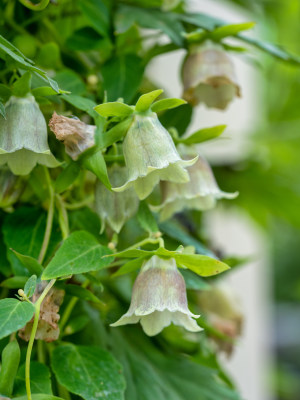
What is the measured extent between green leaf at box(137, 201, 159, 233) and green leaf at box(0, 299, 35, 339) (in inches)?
3.3

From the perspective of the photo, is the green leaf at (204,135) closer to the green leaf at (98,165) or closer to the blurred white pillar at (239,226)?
the green leaf at (98,165)

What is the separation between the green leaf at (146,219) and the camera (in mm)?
308

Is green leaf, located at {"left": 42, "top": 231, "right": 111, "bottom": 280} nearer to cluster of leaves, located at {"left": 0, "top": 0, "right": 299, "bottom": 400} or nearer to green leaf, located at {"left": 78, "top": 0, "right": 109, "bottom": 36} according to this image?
cluster of leaves, located at {"left": 0, "top": 0, "right": 299, "bottom": 400}

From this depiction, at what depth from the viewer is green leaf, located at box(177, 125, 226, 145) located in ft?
1.01

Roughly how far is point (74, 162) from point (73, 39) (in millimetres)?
114

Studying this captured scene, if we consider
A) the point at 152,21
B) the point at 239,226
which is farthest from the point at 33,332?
the point at 239,226

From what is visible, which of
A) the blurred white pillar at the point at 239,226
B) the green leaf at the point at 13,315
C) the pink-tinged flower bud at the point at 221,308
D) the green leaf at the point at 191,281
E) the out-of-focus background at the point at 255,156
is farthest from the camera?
the blurred white pillar at the point at 239,226

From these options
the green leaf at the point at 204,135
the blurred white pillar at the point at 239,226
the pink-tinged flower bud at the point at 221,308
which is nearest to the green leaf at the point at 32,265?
the green leaf at the point at 204,135

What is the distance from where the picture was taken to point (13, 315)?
0.24 metres

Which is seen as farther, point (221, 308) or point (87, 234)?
point (221, 308)

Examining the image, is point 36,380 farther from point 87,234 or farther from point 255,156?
point 255,156

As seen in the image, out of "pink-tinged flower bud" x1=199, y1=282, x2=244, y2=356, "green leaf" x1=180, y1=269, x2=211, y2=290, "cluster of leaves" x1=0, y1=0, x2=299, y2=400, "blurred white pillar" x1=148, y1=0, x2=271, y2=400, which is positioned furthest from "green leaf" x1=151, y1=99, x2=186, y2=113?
"blurred white pillar" x1=148, y1=0, x2=271, y2=400

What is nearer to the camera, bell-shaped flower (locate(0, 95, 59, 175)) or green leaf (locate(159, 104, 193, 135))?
bell-shaped flower (locate(0, 95, 59, 175))

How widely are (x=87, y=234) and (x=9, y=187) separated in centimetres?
5
